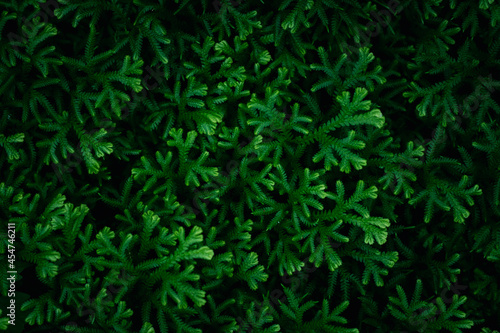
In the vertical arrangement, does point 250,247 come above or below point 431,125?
below

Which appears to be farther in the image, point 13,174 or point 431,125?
point 431,125

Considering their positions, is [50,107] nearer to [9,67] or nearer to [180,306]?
[9,67]

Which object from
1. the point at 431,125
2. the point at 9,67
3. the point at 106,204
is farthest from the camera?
the point at 431,125

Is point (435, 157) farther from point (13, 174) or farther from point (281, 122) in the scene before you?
point (13, 174)

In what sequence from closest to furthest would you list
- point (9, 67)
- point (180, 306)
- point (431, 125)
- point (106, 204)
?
point (180, 306)
point (9, 67)
point (106, 204)
point (431, 125)

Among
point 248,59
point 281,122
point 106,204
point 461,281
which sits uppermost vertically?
point 248,59

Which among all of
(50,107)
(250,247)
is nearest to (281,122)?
(250,247)
